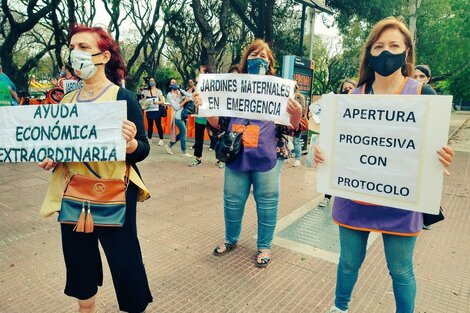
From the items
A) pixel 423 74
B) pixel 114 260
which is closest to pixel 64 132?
pixel 114 260

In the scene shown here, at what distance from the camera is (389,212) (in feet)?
7.26

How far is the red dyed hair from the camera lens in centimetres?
224

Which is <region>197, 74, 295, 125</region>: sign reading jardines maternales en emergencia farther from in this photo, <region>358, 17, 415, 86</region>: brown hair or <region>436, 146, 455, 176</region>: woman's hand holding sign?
<region>436, 146, 455, 176</region>: woman's hand holding sign

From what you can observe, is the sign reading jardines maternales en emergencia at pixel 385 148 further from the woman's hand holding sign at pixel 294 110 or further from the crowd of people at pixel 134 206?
the woman's hand holding sign at pixel 294 110

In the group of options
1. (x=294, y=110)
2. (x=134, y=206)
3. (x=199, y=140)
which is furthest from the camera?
(x=199, y=140)

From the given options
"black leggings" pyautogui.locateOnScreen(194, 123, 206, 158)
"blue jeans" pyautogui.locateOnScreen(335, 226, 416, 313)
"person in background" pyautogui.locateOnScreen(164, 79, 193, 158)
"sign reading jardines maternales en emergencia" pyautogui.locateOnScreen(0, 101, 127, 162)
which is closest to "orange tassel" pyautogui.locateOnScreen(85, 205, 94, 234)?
"sign reading jardines maternales en emergencia" pyautogui.locateOnScreen(0, 101, 127, 162)

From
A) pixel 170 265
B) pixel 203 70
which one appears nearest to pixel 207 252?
pixel 170 265

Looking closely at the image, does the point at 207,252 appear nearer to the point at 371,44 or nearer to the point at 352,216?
the point at 352,216

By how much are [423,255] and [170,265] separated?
8.33ft

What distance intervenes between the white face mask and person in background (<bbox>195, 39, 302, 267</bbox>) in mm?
1425

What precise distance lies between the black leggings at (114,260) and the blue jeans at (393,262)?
128 centimetres

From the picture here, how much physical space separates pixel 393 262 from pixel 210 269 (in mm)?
A: 1737

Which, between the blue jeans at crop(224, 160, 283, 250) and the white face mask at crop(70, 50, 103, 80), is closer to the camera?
the white face mask at crop(70, 50, 103, 80)

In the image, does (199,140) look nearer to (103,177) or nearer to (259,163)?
(259,163)
